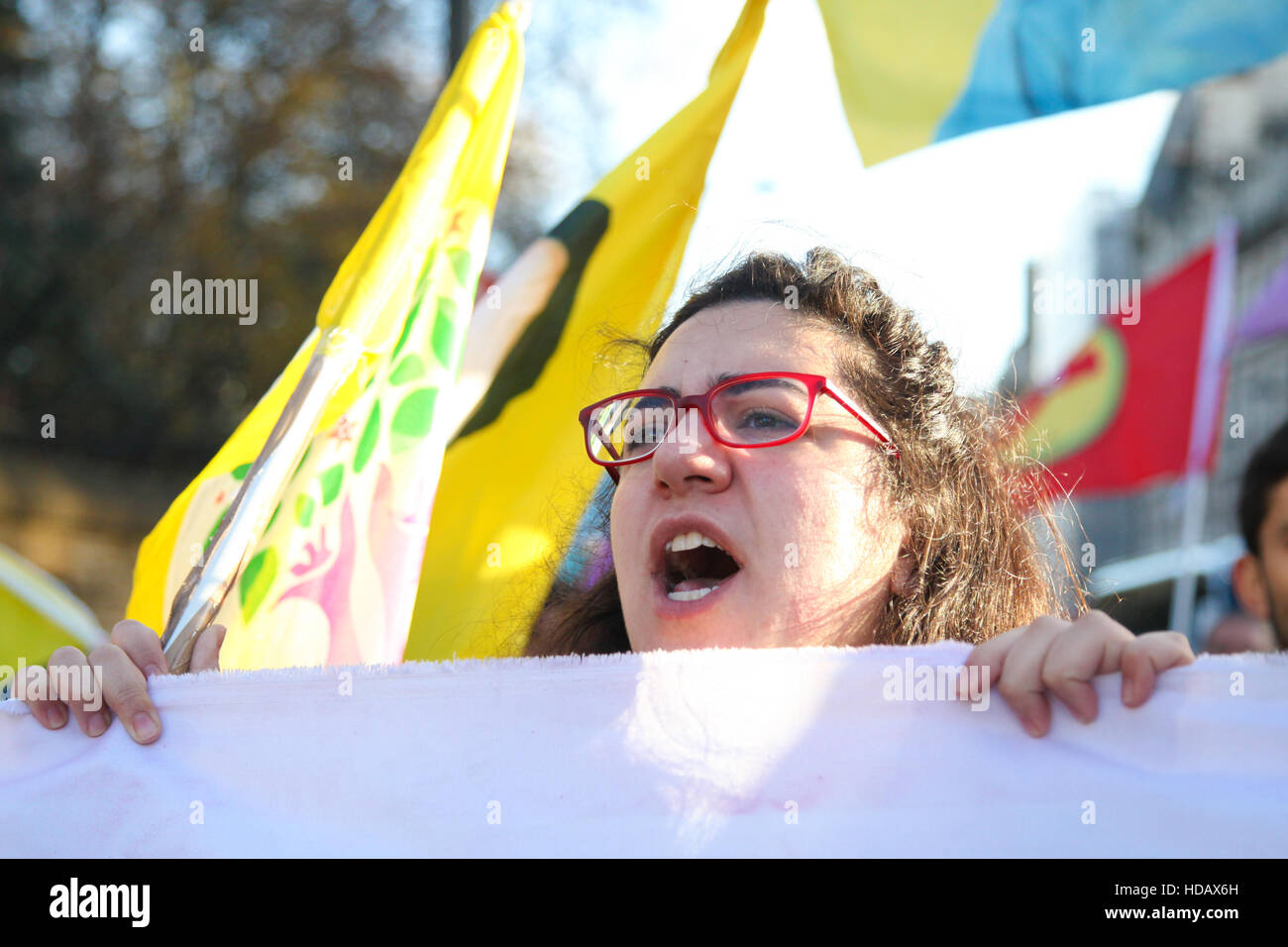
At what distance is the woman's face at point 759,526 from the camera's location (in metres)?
1.82

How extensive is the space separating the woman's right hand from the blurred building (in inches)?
225

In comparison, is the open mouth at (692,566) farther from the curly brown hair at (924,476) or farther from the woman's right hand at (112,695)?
the woman's right hand at (112,695)

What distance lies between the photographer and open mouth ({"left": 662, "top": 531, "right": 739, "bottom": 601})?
1866 millimetres

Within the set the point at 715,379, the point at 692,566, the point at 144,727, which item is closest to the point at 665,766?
the point at 144,727

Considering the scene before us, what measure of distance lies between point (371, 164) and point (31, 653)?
22.3ft

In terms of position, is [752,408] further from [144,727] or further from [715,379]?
[144,727]

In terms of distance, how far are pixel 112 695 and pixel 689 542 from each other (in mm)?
833

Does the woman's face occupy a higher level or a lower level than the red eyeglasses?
lower

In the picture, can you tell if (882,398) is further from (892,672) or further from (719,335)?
(892,672)

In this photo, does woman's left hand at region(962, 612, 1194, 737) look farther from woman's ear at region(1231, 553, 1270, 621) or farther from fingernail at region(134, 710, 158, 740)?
woman's ear at region(1231, 553, 1270, 621)

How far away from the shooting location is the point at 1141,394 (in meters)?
5.51

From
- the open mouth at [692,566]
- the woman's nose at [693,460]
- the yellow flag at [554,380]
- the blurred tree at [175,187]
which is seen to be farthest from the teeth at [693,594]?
the blurred tree at [175,187]

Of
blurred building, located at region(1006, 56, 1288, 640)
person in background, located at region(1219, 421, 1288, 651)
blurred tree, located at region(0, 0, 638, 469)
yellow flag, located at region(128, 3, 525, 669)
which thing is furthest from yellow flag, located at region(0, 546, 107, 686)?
blurred tree, located at region(0, 0, 638, 469)

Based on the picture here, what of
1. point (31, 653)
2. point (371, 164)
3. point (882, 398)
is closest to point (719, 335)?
point (882, 398)
